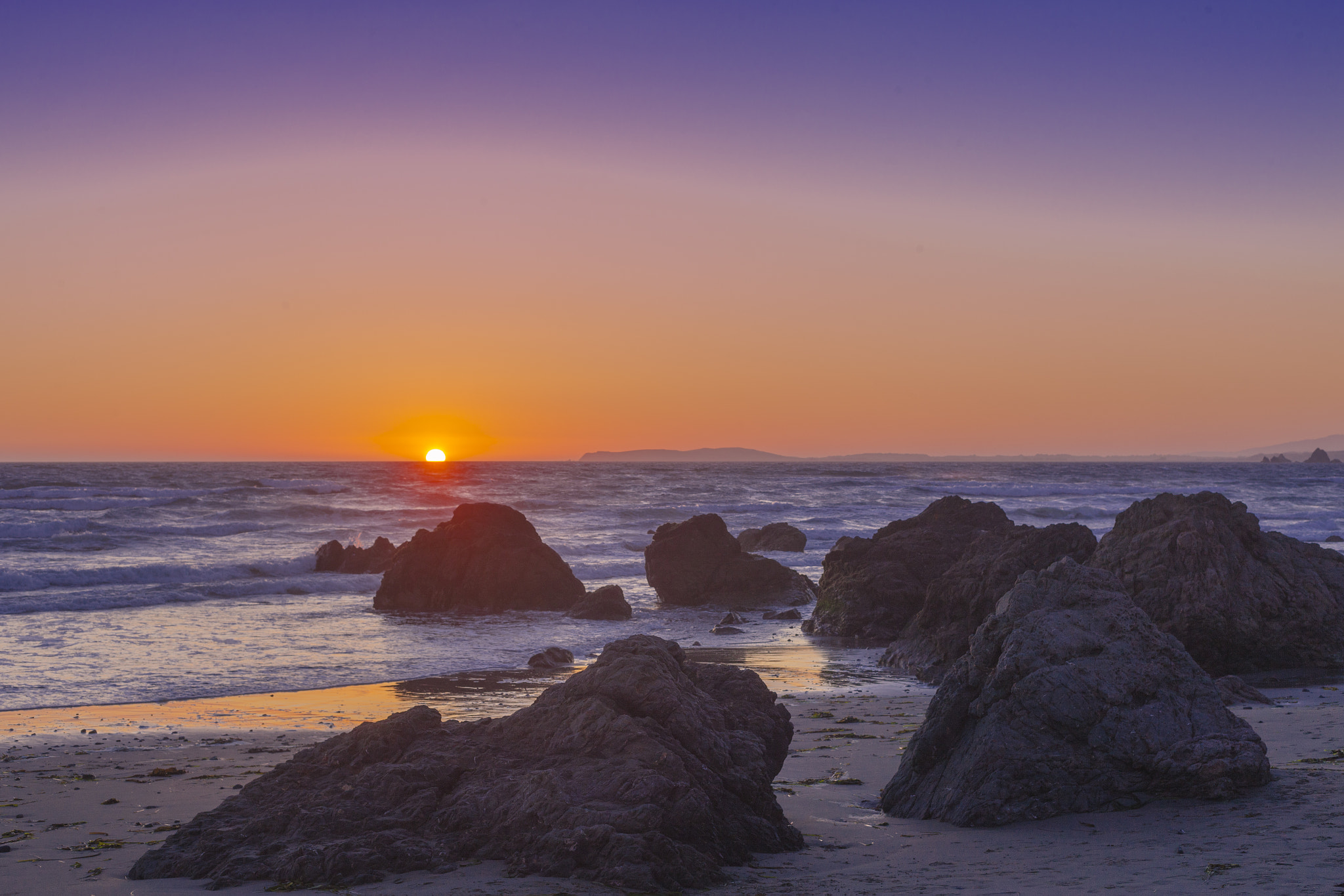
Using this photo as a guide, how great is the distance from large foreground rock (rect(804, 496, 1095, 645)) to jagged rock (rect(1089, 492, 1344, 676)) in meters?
1.01

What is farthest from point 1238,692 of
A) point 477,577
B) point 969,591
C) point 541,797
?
point 477,577

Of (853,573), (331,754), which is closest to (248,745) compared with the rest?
(331,754)

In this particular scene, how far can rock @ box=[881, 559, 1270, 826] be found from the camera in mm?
6059

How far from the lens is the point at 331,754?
20.0ft

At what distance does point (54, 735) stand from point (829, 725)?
25.2 ft

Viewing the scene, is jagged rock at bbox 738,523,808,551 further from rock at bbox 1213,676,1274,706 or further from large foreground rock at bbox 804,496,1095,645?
rock at bbox 1213,676,1274,706

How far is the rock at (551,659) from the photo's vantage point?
14266 mm

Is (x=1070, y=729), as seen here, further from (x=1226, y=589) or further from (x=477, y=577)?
(x=477, y=577)

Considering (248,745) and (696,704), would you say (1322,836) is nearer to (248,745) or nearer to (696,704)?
(696,704)

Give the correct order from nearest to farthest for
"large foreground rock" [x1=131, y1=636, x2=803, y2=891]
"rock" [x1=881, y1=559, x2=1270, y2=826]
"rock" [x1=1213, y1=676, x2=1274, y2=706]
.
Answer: "large foreground rock" [x1=131, y1=636, x2=803, y2=891] → "rock" [x1=881, y1=559, x2=1270, y2=826] → "rock" [x1=1213, y1=676, x2=1274, y2=706]

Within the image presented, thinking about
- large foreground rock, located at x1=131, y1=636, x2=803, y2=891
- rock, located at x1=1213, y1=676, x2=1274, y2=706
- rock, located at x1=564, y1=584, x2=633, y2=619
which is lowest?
rock, located at x1=564, y1=584, x2=633, y2=619

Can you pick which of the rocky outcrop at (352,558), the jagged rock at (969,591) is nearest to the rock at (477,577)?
the rocky outcrop at (352,558)

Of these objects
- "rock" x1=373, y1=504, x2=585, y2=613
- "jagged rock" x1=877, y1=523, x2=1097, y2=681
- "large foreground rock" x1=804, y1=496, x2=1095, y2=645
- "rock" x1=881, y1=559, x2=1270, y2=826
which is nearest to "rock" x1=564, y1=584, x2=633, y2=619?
"rock" x1=373, y1=504, x2=585, y2=613

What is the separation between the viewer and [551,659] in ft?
47.1
